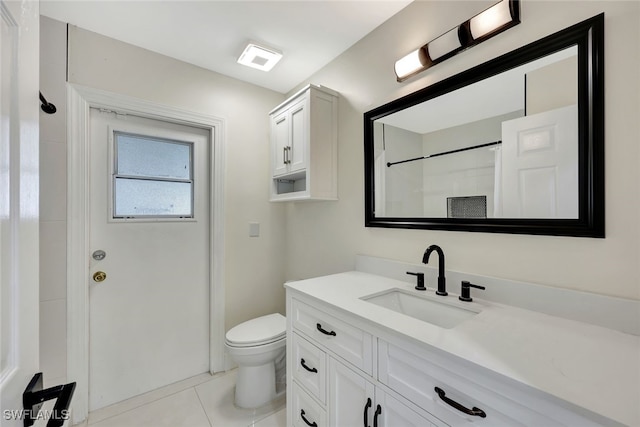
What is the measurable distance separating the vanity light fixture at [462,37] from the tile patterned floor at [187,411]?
2184 millimetres

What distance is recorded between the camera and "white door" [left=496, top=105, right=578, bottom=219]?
94cm

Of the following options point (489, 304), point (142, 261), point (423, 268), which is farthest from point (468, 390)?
point (142, 261)

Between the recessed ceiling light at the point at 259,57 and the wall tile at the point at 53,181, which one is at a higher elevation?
the recessed ceiling light at the point at 259,57

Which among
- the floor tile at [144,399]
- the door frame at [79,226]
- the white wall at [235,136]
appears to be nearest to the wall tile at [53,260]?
the door frame at [79,226]

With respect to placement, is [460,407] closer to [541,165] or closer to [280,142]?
[541,165]

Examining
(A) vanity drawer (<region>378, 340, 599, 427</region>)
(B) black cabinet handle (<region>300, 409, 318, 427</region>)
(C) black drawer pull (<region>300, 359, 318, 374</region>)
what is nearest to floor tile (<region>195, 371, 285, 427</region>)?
(B) black cabinet handle (<region>300, 409, 318, 427</region>)

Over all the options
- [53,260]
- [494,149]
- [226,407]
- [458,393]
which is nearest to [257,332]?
[226,407]

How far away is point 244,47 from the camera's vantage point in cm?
178

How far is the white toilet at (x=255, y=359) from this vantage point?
1670mm

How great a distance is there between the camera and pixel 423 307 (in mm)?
1242

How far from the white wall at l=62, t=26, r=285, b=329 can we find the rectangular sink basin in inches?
51.0

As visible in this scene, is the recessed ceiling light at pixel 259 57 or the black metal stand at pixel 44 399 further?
the recessed ceiling light at pixel 259 57

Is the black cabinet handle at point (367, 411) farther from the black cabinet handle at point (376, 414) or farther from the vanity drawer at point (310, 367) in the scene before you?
the vanity drawer at point (310, 367)

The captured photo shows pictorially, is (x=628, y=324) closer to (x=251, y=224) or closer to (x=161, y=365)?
(x=251, y=224)
